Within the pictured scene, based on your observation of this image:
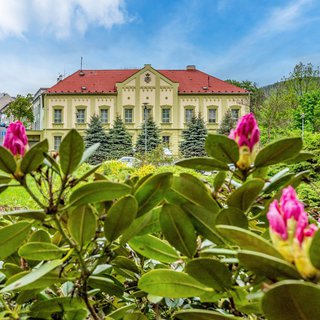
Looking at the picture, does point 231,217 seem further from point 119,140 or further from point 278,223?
point 119,140

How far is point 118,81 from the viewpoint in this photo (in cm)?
1466

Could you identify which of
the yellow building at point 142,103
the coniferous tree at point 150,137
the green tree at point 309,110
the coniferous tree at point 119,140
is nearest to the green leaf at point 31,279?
the coniferous tree at point 119,140

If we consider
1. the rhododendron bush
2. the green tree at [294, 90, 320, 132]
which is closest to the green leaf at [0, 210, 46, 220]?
the rhododendron bush

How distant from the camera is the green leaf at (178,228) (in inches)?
10.6

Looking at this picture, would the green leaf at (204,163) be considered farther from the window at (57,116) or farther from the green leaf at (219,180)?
the window at (57,116)

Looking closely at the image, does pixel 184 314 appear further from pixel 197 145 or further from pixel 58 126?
pixel 58 126

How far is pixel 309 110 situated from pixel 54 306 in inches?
619

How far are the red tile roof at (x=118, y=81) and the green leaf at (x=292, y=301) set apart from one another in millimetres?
14486

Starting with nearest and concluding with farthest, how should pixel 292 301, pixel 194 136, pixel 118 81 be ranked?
pixel 292 301 → pixel 194 136 → pixel 118 81

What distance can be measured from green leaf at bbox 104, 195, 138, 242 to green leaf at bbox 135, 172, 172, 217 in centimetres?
2

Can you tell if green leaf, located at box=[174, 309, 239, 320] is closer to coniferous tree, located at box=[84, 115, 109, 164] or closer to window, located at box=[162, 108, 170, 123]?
coniferous tree, located at box=[84, 115, 109, 164]

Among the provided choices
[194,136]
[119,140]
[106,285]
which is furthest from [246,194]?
[194,136]

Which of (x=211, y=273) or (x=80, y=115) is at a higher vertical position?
(x=80, y=115)

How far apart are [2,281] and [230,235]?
0.26m
